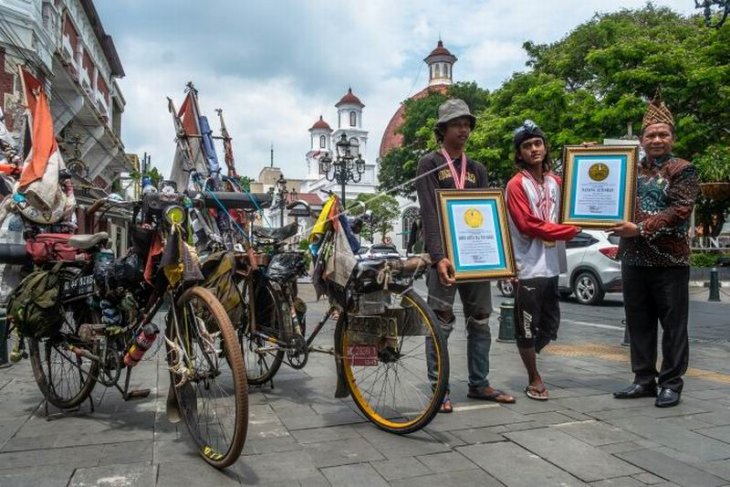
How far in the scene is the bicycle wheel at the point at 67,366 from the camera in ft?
13.2

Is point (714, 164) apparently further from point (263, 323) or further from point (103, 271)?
point (103, 271)

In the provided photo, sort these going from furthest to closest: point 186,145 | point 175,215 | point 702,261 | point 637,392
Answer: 1. point 702,261
2. point 186,145
3. point 637,392
4. point 175,215

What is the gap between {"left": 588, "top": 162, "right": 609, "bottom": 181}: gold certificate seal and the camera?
4195 millimetres

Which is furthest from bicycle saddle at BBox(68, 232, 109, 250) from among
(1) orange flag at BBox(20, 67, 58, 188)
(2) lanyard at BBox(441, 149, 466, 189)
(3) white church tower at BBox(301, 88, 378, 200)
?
(3) white church tower at BBox(301, 88, 378, 200)

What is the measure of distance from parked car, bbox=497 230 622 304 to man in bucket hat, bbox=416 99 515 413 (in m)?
8.39

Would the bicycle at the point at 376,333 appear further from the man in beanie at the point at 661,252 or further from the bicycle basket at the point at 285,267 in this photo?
the man in beanie at the point at 661,252

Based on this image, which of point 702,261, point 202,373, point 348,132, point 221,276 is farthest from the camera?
point 348,132

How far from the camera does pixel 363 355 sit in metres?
3.62

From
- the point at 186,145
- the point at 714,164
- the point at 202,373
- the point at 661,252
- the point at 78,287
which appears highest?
the point at 714,164

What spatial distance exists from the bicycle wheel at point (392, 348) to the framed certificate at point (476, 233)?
0.47m

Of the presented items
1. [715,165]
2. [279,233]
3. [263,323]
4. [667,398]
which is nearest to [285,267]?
[279,233]

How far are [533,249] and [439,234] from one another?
73 centimetres

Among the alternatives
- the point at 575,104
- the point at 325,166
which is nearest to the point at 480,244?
the point at 325,166

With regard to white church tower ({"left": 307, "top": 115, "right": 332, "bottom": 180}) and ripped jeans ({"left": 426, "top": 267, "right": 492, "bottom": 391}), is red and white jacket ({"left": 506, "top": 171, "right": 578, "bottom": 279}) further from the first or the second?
white church tower ({"left": 307, "top": 115, "right": 332, "bottom": 180})
